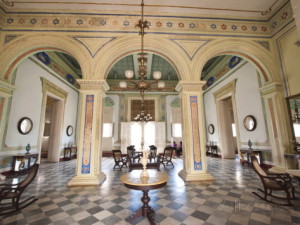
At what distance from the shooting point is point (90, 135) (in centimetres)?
456

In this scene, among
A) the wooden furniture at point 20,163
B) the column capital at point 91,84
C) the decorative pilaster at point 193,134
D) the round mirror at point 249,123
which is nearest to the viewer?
the decorative pilaster at point 193,134

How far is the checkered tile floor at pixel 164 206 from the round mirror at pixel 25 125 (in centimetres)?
305

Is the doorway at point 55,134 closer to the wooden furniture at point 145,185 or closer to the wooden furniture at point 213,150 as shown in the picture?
the wooden furniture at point 145,185

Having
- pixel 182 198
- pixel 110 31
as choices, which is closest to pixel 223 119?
pixel 182 198

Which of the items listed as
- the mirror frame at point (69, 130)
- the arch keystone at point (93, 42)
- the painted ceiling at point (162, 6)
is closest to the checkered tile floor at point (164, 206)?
the arch keystone at point (93, 42)

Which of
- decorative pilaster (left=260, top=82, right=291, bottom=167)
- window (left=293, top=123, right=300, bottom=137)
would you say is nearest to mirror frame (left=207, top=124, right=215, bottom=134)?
decorative pilaster (left=260, top=82, right=291, bottom=167)

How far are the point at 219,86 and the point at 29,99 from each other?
33.3ft

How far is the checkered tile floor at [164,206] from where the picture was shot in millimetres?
2531

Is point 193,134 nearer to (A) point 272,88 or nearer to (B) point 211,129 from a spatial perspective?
(A) point 272,88

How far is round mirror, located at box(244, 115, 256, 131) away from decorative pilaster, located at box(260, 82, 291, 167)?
1558 millimetres

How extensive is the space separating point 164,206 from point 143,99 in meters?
3.57

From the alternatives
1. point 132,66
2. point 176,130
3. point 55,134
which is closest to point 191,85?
point 132,66

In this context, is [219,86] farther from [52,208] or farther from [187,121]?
[52,208]

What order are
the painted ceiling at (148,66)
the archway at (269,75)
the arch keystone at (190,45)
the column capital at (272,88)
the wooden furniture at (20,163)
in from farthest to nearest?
the painted ceiling at (148,66)
the wooden furniture at (20,163)
the arch keystone at (190,45)
the column capital at (272,88)
the archway at (269,75)
